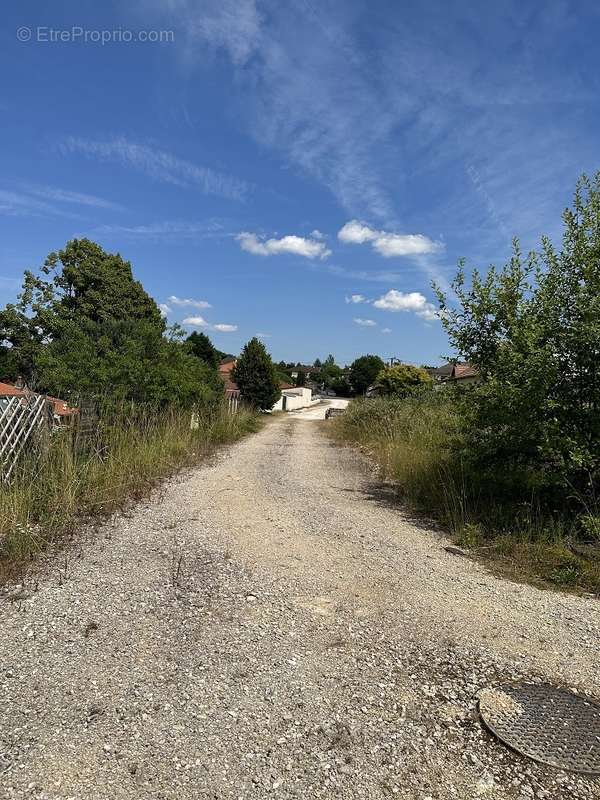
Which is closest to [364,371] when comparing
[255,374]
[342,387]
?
[342,387]

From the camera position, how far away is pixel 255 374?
32.1 metres

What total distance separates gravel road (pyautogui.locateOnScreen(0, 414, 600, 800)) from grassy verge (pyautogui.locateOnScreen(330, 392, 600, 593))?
0.35 metres

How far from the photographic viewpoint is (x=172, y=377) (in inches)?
397

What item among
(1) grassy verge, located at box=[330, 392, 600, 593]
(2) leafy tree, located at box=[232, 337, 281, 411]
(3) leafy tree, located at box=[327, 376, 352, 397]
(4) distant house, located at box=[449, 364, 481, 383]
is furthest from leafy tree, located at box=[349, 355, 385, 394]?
(4) distant house, located at box=[449, 364, 481, 383]

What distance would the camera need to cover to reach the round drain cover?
205 centimetres

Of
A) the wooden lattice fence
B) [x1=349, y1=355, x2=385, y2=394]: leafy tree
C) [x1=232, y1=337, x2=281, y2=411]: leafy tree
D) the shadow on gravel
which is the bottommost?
the shadow on gravel

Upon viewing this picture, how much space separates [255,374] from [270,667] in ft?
97.8

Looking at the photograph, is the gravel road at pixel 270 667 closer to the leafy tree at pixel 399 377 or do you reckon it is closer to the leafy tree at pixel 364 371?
the leafy tree at pixel 399 377

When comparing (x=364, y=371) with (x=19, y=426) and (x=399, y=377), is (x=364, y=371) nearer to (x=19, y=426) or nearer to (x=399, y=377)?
(x=399, y=377)

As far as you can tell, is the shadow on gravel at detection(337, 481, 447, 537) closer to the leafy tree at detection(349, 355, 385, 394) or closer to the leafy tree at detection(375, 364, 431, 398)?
the leafy tree at detection(375, 364, 431, 398)

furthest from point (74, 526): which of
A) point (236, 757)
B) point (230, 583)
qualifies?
point (236, 757)

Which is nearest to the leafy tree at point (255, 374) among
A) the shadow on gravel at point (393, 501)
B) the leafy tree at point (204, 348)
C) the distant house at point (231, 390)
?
the distant house at point (231, 390)

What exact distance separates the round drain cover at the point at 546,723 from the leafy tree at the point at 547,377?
2.41m

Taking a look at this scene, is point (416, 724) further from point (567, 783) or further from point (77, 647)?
point (77, 647)
